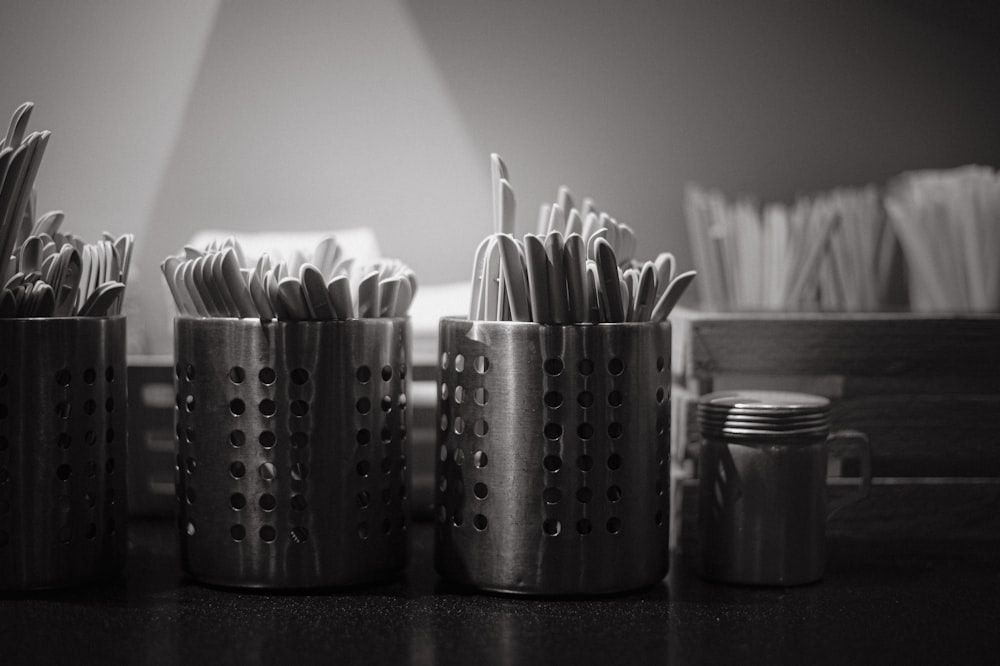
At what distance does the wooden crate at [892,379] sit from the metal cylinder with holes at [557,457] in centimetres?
13

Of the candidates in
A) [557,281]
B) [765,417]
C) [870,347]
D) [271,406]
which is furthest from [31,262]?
[870,347]

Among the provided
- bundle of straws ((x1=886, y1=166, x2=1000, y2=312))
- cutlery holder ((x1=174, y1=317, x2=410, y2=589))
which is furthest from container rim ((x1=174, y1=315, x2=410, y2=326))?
bundle of straws ((x1=886, y1=166, x2=1000, y2=312))

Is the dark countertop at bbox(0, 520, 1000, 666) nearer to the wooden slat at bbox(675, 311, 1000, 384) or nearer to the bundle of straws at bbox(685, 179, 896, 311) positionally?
the wooden slat at bbox(675, 311, 1000, 384)

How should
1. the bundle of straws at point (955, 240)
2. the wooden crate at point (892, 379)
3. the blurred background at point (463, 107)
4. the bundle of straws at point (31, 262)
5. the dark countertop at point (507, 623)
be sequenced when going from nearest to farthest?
the dark countertop at point (507, 623), the bundle of straws at point (31, 262), the wooden crate at point (892, 379), the bundle of straws at point (955, 240), the blurred background at point (463, 107)

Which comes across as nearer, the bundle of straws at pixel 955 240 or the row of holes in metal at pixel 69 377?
the row of holes in metal at pixel 69 377

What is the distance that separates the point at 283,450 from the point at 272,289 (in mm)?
98

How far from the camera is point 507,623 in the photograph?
1.91 ft

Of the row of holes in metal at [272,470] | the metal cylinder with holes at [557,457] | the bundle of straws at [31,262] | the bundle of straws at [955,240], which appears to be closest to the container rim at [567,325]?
the metal cylinder with holes at [557,457]

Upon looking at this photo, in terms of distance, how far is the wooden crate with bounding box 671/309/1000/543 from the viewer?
0.75 metres

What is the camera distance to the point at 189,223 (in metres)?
Answer: 1.25

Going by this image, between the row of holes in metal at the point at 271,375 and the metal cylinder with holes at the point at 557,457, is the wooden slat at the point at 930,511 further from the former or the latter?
the row of holes in metal at the point at 271,375

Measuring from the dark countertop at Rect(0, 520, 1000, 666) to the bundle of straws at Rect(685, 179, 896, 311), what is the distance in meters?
0.35

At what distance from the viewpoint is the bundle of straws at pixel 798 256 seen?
0.98 m

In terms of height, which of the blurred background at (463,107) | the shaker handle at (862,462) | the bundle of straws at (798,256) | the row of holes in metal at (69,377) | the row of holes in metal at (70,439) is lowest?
the shaker handle at (862,462)
